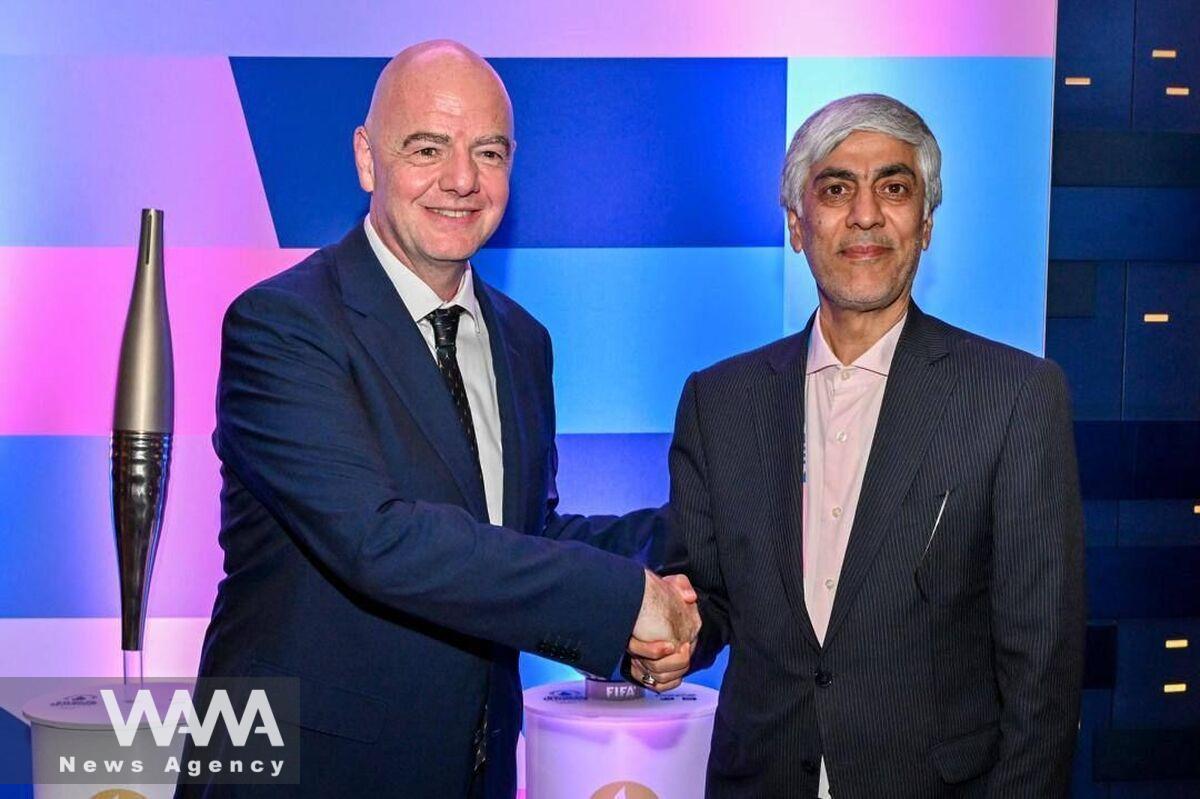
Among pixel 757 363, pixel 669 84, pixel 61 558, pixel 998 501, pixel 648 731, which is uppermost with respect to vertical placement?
pixel 669 84

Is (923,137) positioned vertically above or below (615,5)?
below

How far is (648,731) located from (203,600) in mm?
1509

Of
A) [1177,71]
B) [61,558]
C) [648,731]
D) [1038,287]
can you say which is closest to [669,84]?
[1038,287]

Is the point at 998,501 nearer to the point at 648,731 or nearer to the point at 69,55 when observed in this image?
the point at 648,731

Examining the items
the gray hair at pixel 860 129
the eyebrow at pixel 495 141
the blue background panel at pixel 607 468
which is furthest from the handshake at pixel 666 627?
the blue background panel at pixel 607 468

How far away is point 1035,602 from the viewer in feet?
7.23

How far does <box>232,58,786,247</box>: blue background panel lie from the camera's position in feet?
12.6

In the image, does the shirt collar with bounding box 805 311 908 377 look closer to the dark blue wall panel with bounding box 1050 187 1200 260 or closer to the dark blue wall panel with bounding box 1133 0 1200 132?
the dark blue wall panel with bounding box 1050 187 1200 260

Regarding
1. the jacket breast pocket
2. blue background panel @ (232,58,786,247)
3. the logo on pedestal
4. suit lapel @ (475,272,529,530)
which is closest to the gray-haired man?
the jacket breast pocket

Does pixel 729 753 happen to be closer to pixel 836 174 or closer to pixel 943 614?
pixel 943 614

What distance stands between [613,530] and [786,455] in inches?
29.8

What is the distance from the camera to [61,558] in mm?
3895

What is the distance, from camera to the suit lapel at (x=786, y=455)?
2.34 m

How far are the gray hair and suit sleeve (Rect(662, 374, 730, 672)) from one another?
1.69 feet
